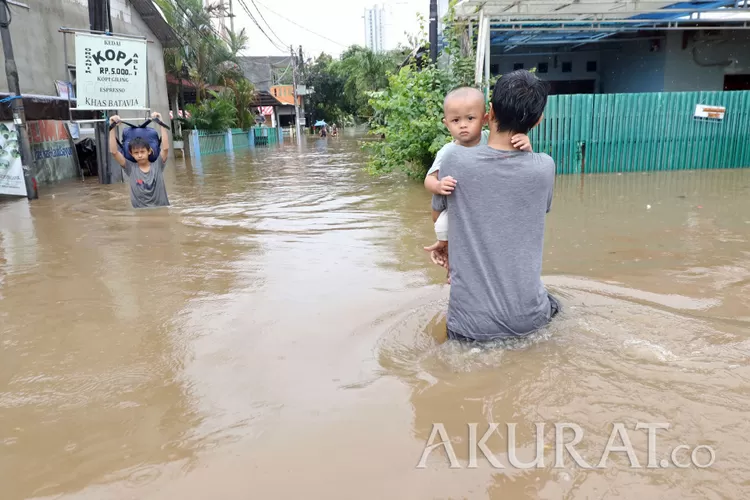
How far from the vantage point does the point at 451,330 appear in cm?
312

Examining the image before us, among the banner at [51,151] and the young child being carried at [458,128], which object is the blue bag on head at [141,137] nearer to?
the young child being carried at [458,128]

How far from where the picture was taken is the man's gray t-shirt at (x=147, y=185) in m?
7.77

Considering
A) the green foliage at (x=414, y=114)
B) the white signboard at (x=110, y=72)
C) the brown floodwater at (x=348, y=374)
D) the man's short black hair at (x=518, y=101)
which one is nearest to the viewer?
the brown floodwater at (x=348, y=374)

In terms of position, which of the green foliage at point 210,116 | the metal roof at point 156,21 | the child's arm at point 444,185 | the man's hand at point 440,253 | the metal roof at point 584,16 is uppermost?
the metal roof at point 156,21

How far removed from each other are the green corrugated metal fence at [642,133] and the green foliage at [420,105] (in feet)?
7.65

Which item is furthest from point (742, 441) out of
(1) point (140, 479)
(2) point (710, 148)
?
(2) point (710, 148)

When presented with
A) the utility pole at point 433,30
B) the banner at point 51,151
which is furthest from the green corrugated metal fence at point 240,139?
the utility pole at point 433,30

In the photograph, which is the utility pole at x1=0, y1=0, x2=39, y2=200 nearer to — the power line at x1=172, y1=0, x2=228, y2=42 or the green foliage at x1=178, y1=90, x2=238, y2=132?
the green foliage at x1=178, y1=90, x2=238, y2=132

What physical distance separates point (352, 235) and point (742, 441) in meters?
5.00

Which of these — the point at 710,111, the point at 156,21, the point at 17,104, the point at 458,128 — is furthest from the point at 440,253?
the point at 156,21

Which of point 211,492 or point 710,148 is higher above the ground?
point 710,148

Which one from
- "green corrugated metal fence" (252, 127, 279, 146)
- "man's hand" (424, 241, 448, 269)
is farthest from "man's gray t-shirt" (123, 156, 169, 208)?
"green corrugated metal fence" (252, 127, 279, 146)

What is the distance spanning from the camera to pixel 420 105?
10539mm

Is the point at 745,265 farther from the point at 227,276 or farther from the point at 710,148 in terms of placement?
the point at 710,148
